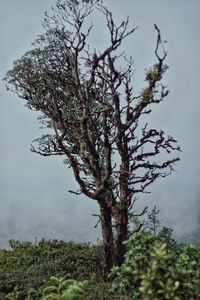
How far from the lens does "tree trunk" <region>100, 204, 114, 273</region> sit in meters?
16.0

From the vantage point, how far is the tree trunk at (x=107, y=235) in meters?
16.0

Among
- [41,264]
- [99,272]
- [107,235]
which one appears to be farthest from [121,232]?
[41,264]

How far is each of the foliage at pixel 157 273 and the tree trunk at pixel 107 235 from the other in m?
5.91

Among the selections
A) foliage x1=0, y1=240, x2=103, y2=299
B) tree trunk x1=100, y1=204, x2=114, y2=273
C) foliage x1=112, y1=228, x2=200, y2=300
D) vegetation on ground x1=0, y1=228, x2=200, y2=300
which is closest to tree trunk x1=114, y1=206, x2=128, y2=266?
tree trunk x1=100, y1=204, x2=114, y2=273

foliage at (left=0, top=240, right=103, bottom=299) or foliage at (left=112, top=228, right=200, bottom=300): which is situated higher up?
foliage at (left=0, top=240, right=103, bottom=299)

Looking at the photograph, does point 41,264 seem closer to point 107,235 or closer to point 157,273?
point 107,235

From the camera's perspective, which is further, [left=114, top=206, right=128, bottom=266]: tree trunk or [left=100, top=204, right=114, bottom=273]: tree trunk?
[left=114, top=206, right=128, bottom=266]: tree trunk

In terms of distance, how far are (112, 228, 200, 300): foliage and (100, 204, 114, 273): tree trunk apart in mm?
5912

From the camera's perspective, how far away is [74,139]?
680 inches

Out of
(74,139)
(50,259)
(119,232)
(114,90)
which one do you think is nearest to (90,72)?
(114,90)

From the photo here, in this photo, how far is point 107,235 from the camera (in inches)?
632

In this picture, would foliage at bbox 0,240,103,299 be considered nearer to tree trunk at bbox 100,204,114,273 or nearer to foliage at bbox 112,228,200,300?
tree trunk at bbox 100,204,114,273

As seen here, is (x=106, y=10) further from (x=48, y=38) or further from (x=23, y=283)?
(x=23, y=283)

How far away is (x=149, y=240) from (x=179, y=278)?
6.56 feet
